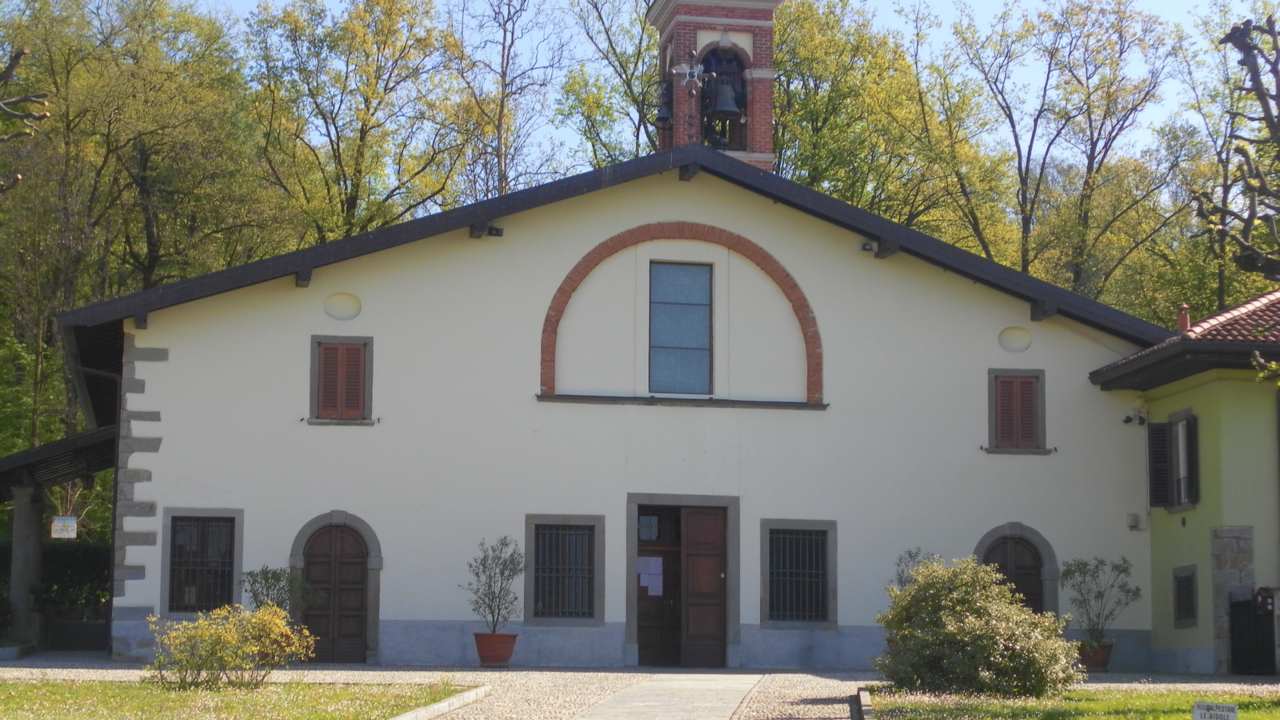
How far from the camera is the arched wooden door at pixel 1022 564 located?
24.4 m

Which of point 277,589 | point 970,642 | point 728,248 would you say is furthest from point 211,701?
point 728,248

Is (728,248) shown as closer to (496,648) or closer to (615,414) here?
(615,414)

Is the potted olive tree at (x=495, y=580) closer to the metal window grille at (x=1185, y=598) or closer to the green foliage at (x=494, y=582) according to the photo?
the green foliage at (x=494, y=582)

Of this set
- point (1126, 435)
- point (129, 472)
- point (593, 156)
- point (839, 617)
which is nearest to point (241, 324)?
point (129, 472)

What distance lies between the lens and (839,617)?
946 inches

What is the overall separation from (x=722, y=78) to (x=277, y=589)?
394 inches

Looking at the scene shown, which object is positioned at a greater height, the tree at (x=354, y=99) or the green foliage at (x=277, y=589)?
the tree at (x=354, y=99)

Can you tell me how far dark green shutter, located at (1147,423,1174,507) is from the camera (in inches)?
951

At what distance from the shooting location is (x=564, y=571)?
78.0ft

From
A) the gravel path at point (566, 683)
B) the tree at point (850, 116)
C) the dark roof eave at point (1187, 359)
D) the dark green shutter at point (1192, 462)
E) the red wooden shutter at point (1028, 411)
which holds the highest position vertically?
the tree at point (850, 116)

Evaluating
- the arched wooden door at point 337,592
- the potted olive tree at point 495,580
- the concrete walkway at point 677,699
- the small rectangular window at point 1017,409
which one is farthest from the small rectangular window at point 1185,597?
the arched wooden door at point 337,592

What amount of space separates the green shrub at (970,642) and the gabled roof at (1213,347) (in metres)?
5.95

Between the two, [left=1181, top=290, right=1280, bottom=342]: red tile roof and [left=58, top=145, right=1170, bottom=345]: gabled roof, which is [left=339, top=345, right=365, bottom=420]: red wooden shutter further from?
[left=1181, top=290, right=1280, bottom=342]: red tile roof

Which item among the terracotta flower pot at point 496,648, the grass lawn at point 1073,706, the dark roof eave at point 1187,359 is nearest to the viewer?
the grass lawn at point 1073,706
